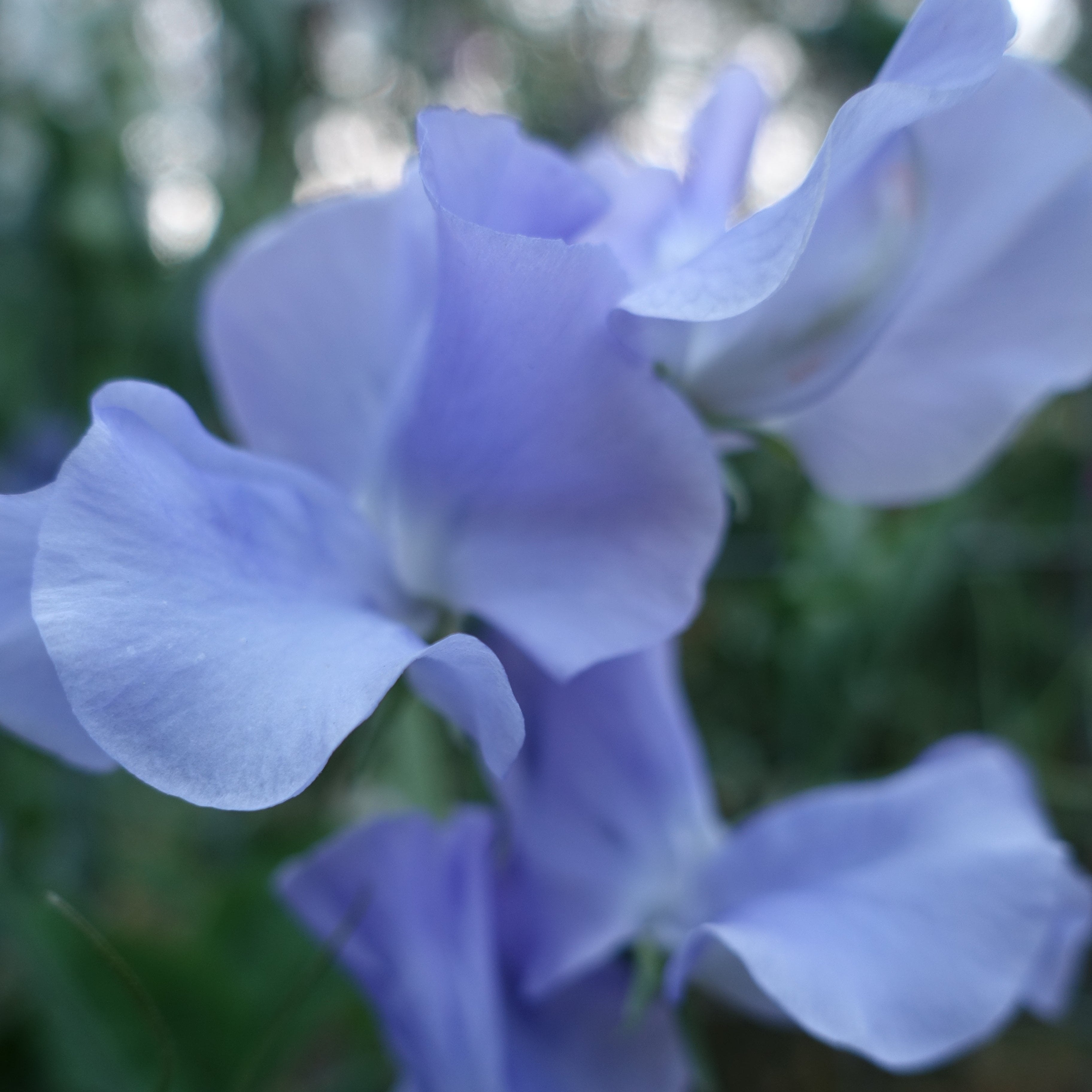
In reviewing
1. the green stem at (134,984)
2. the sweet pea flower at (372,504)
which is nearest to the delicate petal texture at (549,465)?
the sweet pea flower at (372,504)

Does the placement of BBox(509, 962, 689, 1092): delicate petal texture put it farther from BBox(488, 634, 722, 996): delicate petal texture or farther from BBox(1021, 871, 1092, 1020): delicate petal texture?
BBox(1021, 871, 1092, 1020): delicate petal texture

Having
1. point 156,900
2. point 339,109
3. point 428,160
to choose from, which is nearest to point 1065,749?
point 156,900

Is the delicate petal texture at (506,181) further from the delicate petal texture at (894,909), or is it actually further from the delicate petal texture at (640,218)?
the delicate petal texture at (894,909)

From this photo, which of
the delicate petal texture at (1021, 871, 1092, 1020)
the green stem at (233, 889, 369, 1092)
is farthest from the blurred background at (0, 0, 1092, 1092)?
the delicate petal texture at (1021, 871, 1092, 1020)

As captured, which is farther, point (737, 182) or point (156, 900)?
point (156, 900)

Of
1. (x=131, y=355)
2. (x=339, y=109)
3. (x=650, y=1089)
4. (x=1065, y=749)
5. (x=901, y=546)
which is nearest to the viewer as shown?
(x=650, y=1089)

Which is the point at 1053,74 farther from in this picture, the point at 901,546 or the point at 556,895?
the point at 901,546

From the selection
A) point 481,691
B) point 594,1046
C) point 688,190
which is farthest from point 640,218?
point 594,1046
